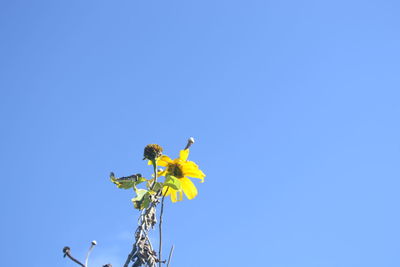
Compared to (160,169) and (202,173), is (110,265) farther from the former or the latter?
(202,173)

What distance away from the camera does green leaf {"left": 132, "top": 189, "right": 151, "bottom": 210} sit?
7.10 ft

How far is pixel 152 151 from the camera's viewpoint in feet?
8.47

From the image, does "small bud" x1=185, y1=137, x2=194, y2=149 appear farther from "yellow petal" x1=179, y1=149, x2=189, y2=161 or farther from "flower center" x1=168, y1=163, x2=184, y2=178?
"flower center" x1=168, y1=163, x2=184, y2=178

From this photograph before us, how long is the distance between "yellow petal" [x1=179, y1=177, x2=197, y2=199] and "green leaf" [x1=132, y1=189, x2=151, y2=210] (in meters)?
0.69

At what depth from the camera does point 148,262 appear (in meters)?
1.99

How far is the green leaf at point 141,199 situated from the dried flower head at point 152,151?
0.37 meters

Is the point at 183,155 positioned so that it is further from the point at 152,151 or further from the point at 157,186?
the point at 157,186

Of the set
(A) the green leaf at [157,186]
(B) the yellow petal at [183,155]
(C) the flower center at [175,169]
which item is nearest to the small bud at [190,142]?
(A) the green leaf at [157,186]

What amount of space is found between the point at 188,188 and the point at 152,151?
470mm

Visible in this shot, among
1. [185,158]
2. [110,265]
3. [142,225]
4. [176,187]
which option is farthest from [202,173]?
[110,265]

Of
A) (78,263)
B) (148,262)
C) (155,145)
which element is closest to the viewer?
(78,263)

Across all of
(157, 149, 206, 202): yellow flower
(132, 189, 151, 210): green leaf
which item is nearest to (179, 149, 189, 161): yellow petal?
(157, 149, 206, 202): yellow flower

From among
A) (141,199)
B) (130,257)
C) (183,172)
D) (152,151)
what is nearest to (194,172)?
(183,172)

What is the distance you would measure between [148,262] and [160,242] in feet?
0.34
